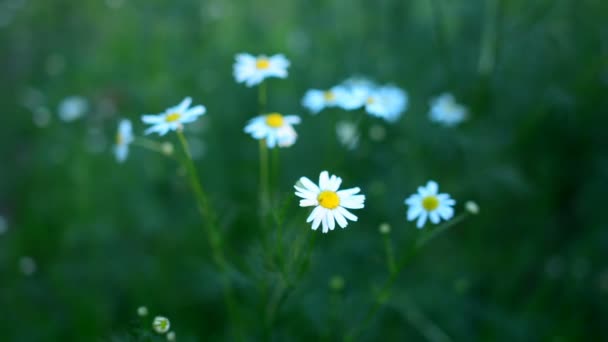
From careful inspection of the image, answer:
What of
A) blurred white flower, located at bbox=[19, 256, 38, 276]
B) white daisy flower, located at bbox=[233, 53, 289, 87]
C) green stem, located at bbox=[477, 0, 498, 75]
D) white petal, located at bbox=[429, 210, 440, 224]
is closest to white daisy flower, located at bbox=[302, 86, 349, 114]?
white daisy flower, located at bbox=[233, 53, 289, 87]

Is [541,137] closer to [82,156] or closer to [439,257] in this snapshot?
[439,257]

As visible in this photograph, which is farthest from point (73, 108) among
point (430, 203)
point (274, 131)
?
point (430, 203)

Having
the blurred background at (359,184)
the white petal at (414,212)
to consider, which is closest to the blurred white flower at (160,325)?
the blurred background at (359,184)

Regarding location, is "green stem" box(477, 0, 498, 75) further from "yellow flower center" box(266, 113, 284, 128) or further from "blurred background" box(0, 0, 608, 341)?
"yellow flower center" box(266, 113, 284, 128)

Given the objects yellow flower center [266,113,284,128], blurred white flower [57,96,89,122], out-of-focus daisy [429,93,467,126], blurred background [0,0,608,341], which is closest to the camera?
yellow flower center [266,113,284,128]

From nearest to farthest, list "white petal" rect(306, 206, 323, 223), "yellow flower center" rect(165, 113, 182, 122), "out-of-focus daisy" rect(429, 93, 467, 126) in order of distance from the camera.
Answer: "white petal" rect(306, 206, 323, 223) → "yellow flower center" rect(165, 113, 182, 122) → "out-of-focus daisy" rect(429, 93, 467, 126)

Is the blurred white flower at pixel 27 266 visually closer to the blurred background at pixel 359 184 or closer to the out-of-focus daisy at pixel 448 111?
the blurred background at pixel 359 184

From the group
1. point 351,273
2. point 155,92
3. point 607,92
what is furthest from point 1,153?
point 607,92
